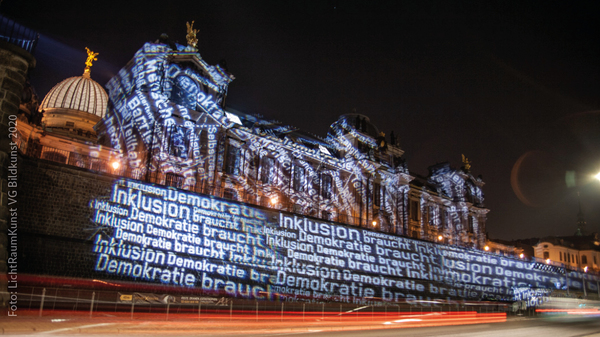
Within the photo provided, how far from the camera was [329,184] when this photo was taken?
46.6m

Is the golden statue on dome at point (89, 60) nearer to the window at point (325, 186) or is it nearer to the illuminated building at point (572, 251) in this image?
the window at point (325, 186)

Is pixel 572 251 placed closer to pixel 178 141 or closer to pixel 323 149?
pixel 323 149

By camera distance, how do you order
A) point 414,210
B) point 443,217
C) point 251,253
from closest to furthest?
point 251,253
point 414,210
point 443,217

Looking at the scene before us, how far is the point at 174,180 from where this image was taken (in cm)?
3419

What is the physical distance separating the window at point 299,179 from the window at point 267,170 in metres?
2.96

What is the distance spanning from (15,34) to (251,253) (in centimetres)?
1908

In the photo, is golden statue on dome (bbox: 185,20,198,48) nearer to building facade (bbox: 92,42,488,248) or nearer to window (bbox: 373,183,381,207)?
building facade (bbox: 92,42,488,248)

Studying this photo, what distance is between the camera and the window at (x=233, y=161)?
3750 cm

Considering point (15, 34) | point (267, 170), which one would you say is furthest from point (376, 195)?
point (15, 34)

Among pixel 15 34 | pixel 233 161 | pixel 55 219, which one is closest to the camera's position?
pixel 15 34

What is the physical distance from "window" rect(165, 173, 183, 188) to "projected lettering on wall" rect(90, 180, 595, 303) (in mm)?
5667

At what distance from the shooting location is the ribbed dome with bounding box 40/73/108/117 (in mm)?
54000

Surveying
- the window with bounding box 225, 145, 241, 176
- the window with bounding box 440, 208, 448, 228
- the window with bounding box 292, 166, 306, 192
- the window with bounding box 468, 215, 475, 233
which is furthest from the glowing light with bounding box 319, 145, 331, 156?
the window with bounding box 468, 215, 475, 233

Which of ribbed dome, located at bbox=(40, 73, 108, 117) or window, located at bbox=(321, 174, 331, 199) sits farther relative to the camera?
ribbed dome, located at bbox=(40, 73, 108, 117)
